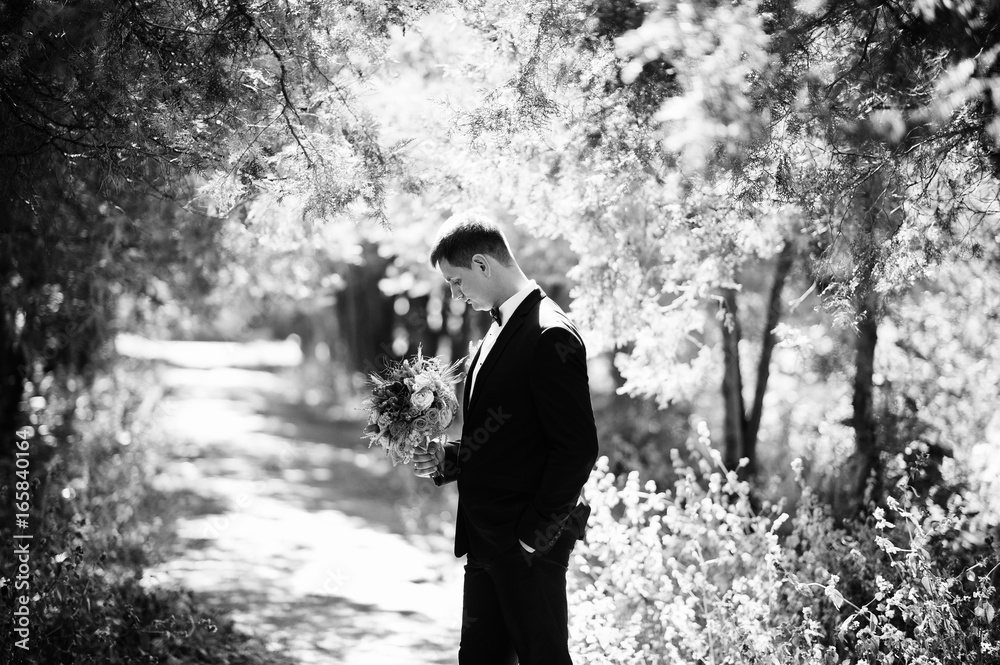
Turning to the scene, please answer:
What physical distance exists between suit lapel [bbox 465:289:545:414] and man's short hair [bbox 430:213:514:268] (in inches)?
7.1

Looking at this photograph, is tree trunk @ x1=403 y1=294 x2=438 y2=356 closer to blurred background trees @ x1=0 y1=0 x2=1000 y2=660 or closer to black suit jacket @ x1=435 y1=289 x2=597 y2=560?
blurred background trees @ x1=0 y1=0 x2=1000 y2=660

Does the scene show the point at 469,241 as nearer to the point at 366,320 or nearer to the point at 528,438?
the point at 528,438

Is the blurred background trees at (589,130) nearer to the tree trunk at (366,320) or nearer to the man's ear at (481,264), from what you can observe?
the man's ear at (481,264)

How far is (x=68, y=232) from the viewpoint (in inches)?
277

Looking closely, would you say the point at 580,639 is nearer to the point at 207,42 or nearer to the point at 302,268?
the point at 207,42

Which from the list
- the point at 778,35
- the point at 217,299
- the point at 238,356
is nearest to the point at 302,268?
the point at 217,299

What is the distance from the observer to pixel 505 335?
11.0 feet

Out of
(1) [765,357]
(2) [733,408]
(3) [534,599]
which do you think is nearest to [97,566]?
(3) [534,599]

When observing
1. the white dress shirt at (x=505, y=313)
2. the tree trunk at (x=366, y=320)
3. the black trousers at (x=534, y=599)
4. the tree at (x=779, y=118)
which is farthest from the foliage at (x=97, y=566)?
the tree trunk at (x=366, y=320)

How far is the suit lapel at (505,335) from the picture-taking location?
3.33 metres

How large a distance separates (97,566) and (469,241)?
4117 millimetres

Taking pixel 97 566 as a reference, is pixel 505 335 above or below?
above

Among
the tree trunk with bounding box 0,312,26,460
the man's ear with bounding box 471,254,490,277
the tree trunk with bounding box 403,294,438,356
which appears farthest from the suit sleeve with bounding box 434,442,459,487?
the tree trunk with bounding box 403,294,438,356

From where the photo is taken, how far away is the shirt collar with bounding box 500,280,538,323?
3375 millimetres
